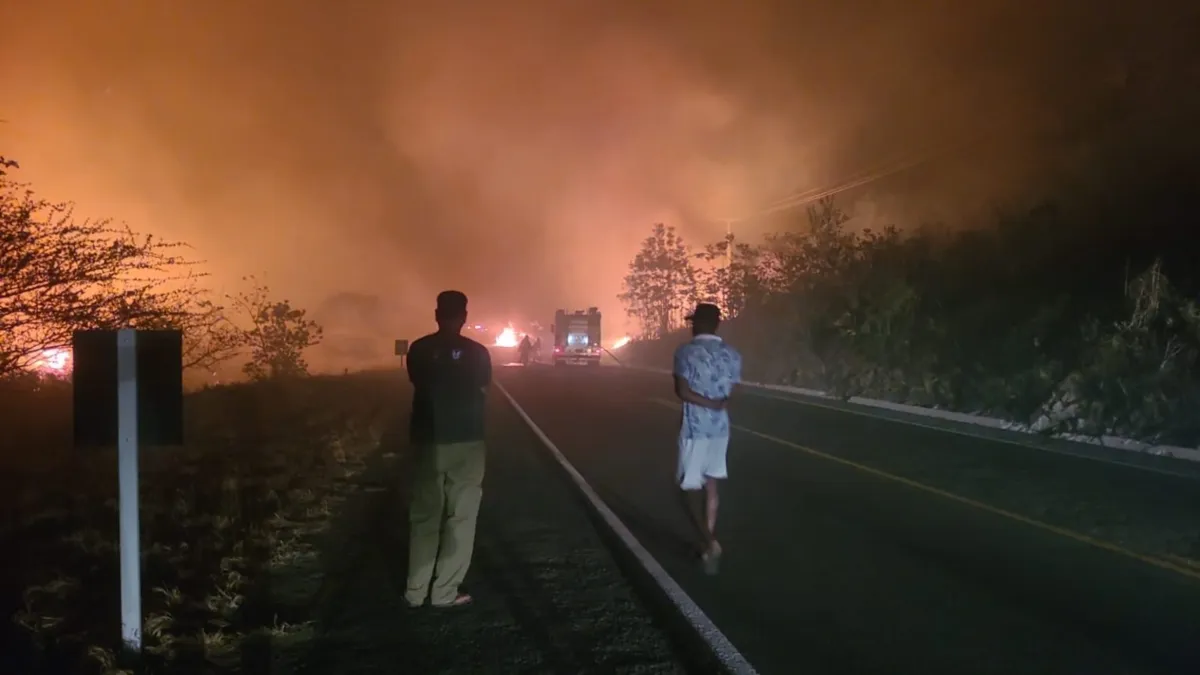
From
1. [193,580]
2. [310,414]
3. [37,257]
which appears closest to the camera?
[193,580]

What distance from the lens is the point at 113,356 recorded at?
13.8 ft

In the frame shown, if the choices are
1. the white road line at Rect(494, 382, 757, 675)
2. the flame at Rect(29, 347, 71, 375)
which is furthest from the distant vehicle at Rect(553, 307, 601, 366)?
the white road line at Rect(494, 382, 757, 675)

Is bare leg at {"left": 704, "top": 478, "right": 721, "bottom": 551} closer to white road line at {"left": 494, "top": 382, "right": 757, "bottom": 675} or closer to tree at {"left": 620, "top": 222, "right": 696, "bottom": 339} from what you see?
white road line at {"left": 494, "top": 382, "right": 757, "bottom": 675}

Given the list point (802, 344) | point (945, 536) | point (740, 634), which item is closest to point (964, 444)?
point (945, 536)

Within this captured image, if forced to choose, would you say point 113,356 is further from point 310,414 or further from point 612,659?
point 310,414

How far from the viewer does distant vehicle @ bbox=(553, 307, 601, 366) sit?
162 ft

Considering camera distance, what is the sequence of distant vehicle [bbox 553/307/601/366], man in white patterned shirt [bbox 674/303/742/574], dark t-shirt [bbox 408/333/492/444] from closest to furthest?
dark t-shirt [bbox 408/333/492/444] → man in white patterned shirt [bbox 674/303/742/574] → distant vehicle [bbox 553/307/601/366]

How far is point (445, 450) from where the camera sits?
524 centimetres

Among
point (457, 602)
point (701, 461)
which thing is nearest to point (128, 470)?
point (457, 602)

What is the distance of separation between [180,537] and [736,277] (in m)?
34.9

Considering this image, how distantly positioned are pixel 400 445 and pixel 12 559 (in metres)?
7.22

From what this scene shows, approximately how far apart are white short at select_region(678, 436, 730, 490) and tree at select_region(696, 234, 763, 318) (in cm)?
3090

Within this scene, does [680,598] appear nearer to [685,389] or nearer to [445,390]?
[685,389]

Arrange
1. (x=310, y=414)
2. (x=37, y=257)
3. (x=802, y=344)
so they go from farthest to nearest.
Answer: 1. (x=802, y=344)
2. (x=310, y=414)
3. (x=37, y=257)
